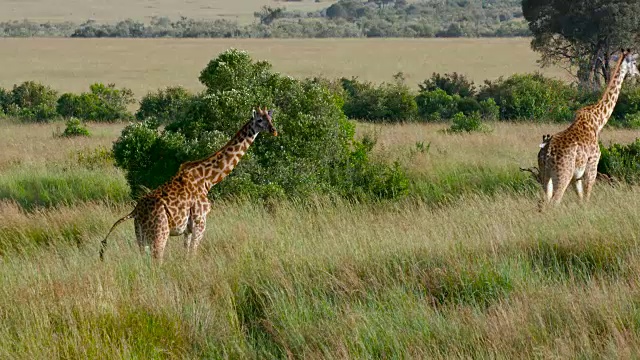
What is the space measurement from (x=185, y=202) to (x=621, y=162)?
7.16 metres

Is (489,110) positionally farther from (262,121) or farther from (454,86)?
(262,121)

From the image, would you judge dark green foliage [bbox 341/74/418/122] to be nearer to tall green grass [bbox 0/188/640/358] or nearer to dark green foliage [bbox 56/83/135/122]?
dark green foliage [bbox 56/83/135/122]

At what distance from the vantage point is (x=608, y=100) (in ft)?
39.1

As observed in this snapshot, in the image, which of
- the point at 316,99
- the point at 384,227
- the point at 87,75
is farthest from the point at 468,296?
the point at 87,75

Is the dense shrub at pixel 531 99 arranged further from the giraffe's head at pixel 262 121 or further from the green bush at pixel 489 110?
the giraffe's head at pixel 262 121

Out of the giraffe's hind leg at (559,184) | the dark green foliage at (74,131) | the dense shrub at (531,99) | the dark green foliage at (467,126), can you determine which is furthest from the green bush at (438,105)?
the giraffe's hind leg at (559,184)

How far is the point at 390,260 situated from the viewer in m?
7.84

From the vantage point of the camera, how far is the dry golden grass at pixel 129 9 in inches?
5472

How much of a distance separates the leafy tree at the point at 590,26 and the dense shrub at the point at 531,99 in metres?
4.11

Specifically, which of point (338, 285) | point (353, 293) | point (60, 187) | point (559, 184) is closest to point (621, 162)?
point (559, 184)

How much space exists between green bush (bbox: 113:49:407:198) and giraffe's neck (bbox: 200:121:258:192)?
7.98 feet

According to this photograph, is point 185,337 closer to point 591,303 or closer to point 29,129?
point 591,303

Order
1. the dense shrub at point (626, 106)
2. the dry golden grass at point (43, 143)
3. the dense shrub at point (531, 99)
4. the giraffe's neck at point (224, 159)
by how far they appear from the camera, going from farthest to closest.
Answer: the dense shrub at point (531, 99)
the dense shrub at point (626, 106)
the dry golden grass at point (43, 143)
the giraffe's neck at point (224, 159)

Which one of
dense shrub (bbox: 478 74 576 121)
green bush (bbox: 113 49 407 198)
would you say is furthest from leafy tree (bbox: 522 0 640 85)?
green bush (bbox: 113 49 407 198)
